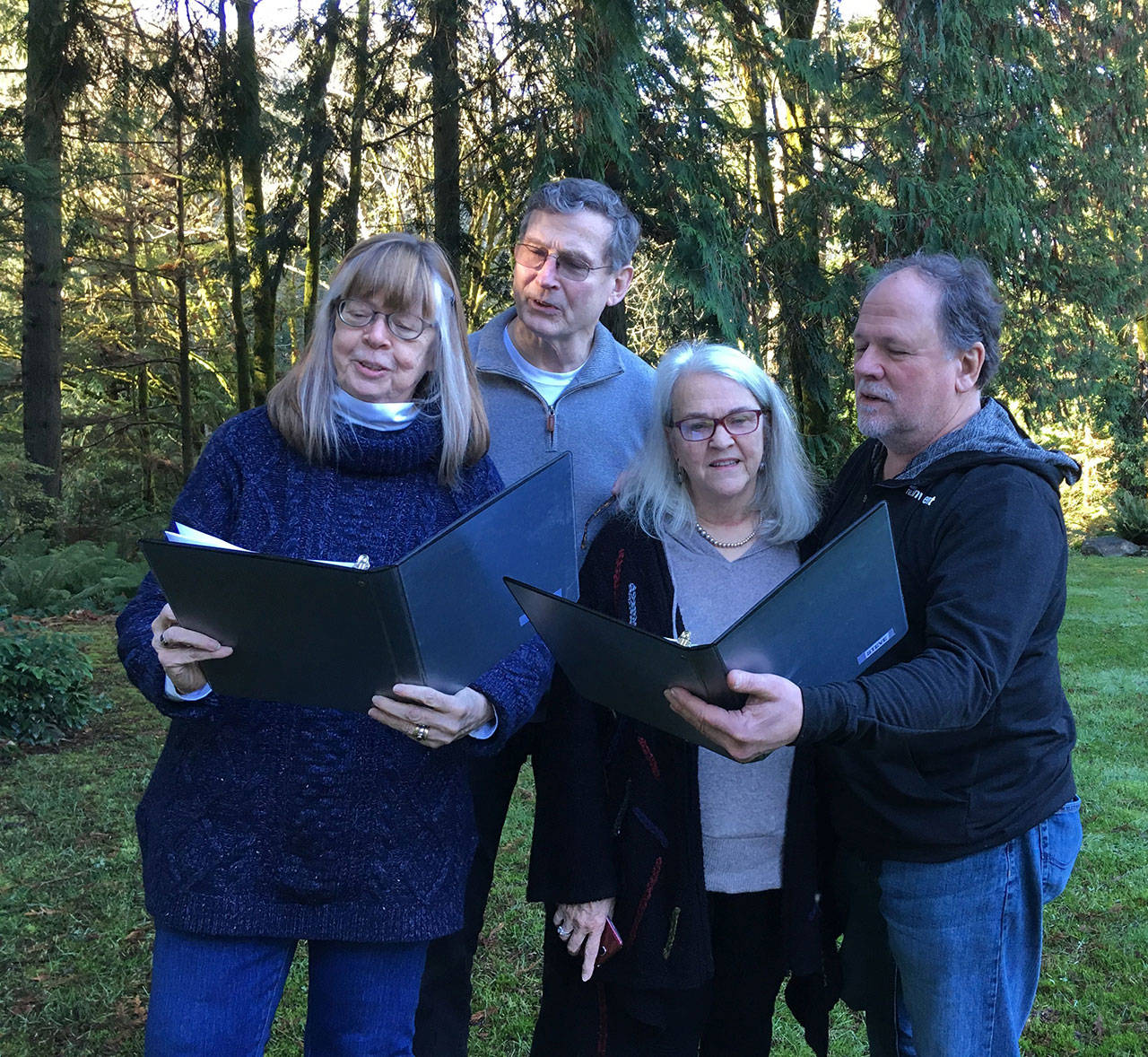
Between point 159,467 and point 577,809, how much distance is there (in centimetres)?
1437

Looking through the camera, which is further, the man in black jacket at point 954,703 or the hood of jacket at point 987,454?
the hood of jacket at point 987,454

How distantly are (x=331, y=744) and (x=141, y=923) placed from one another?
301 centimetres

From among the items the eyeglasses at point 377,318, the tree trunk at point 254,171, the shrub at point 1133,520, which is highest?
the tree trunk at point 254,171

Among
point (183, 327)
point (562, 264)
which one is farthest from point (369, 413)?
point (183, 327)

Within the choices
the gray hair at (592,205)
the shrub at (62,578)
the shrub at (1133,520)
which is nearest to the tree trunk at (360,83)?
the gray hair at (592,205)

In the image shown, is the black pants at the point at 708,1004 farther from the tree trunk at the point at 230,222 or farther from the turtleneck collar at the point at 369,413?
the tree trunk at the point at 230,222

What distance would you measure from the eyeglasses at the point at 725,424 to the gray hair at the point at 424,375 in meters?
0.45

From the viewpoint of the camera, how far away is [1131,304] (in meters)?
12.4

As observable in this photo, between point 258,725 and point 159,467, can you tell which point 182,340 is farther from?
point 258,725

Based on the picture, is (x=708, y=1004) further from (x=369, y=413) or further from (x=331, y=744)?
(x=369, y=413)

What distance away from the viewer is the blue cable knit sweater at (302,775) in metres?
1.85

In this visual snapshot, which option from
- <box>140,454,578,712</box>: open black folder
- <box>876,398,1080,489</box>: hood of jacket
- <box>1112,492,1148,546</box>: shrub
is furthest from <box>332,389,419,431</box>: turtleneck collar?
<box>1112,492,1148,546</box>: shrub

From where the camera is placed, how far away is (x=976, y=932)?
2039 mm

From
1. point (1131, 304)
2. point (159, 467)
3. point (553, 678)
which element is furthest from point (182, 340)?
point (553, 678)
